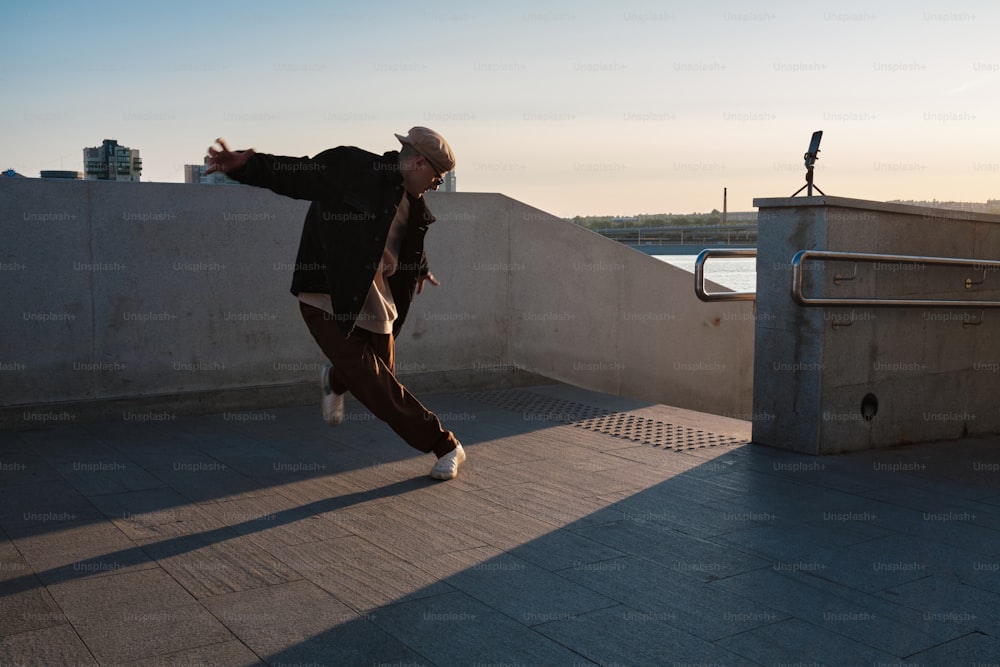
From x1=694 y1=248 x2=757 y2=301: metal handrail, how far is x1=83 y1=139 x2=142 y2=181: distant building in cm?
495

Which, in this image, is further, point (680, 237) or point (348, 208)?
point (680, 237)

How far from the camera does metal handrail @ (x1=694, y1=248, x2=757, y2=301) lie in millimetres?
7277

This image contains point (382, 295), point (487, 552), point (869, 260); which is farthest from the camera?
point (869, 260)

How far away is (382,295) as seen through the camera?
214 inches

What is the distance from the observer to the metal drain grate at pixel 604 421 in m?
6.78

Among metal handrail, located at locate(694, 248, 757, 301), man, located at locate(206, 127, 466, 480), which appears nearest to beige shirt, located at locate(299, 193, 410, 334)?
man, located at locate(206, 127, 466, 480)

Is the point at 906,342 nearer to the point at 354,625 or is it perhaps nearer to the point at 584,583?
the point at 584,583

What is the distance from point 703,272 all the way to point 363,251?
10.6 feet

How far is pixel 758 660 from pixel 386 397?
2.80 meters

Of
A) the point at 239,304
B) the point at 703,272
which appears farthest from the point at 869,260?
the point at 239,304

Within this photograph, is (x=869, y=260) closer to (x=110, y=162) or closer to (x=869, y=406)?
(x=869, y=406)

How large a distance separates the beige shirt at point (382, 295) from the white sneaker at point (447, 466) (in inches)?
31.6

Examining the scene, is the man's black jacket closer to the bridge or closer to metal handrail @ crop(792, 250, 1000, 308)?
metal handrail @ crop(792, 250, 1000, 308)

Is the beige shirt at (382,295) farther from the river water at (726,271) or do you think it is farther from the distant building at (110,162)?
the river water at (726,271)
